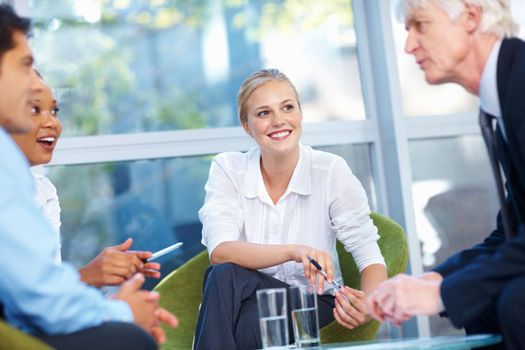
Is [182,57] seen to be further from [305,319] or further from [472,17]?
[472,17]

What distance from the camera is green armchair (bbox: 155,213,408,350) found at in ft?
10.6

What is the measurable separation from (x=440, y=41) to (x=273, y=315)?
0.83 metres

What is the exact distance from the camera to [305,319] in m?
2.45

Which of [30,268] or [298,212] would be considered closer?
[30,268]

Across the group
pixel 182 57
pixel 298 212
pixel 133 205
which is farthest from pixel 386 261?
pixel 182 57

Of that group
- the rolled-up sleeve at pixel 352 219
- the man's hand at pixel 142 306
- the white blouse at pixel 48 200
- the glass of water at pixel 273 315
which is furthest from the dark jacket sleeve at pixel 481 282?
the white blouse at pixel 48 200

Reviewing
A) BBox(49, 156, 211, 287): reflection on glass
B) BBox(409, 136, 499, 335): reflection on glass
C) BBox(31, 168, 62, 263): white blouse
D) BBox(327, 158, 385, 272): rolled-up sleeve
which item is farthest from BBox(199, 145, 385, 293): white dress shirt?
BBox(409, 136, 499, 335): reflection on glass

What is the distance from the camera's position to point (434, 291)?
203 cm

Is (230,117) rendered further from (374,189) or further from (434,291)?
(434,291)

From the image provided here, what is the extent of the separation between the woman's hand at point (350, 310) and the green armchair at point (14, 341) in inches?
55.9

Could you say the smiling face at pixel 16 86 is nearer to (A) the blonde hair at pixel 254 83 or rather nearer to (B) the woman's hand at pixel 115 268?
(B) the woman's hand at pixel 115 268

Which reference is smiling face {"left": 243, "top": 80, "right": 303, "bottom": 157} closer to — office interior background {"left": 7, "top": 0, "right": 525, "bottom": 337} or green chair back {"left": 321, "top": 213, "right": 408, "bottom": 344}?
green chair back {"left": 321, "top": 213, "right": 408, "bottom": 344}

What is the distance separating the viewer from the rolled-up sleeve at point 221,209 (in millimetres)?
3197

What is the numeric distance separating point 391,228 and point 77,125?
1.60 meters
